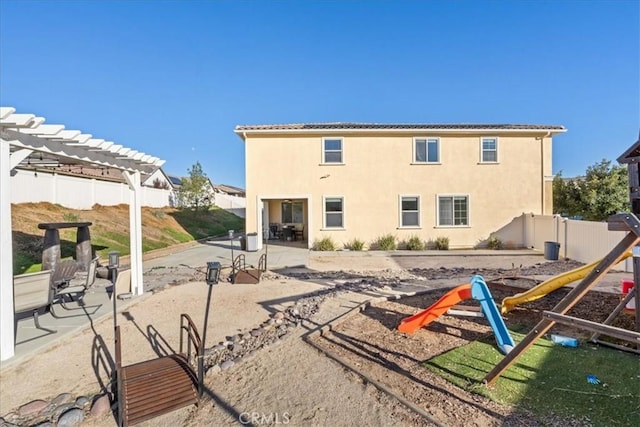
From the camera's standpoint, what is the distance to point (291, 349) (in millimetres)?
4695

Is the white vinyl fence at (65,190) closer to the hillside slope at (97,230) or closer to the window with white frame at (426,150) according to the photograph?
the hillside slope at (97,230)

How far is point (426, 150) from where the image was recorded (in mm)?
16203

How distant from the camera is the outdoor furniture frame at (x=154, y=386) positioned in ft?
10.3

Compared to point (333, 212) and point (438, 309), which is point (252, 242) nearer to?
point (333, 212)

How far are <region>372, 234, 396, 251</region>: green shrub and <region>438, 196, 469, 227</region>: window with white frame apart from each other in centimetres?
265

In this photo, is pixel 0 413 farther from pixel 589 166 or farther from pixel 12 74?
pixel 589 166

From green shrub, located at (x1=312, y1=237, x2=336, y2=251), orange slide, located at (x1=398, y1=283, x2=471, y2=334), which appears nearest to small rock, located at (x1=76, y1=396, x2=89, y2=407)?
orange slide, located at (x1=398, y1=283, x2=471, y2=334)

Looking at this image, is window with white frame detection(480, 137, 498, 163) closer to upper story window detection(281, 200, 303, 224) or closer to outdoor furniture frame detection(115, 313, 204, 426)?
upper story window detection(281, 200, 303, 224)

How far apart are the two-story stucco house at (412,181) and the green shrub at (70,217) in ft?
24.8

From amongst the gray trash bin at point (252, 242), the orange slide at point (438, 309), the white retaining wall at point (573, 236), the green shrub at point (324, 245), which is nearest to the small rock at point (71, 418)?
the orange slide at point (438, 309)

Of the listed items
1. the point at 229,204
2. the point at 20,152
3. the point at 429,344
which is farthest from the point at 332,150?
the point at 229,204

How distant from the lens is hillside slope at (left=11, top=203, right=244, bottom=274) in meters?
10.4

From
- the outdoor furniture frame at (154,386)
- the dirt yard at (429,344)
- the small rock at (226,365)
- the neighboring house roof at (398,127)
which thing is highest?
the neighboring house roof at (398,127)

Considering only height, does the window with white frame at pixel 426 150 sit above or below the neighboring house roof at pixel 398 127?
below
